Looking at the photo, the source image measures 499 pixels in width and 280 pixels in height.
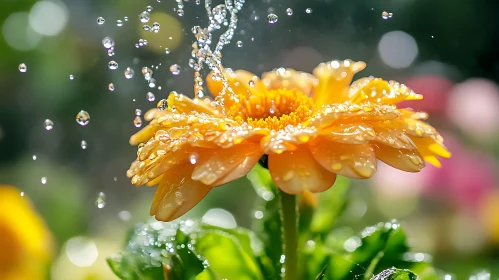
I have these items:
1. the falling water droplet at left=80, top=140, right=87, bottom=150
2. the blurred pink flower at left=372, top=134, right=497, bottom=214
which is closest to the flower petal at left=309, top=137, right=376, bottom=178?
the blurred pink flower at left=372, top=134, right=497, bottom=214

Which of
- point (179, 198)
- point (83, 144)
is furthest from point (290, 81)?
point (83, 144)

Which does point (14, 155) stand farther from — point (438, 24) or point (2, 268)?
point (438, 24)

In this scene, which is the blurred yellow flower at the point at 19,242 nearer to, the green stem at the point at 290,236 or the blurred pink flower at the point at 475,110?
the green stem at the point at 290,236

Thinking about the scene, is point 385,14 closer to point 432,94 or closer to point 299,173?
point 432,94

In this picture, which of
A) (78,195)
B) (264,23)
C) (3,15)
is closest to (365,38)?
(264,23)

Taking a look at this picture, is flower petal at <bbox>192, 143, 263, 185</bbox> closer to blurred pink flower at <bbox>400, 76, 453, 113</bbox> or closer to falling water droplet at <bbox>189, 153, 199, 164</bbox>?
falling water droplet at <bbox>189, 153, 199, 164</bbox>

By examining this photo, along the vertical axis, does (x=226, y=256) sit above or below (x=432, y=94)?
above
